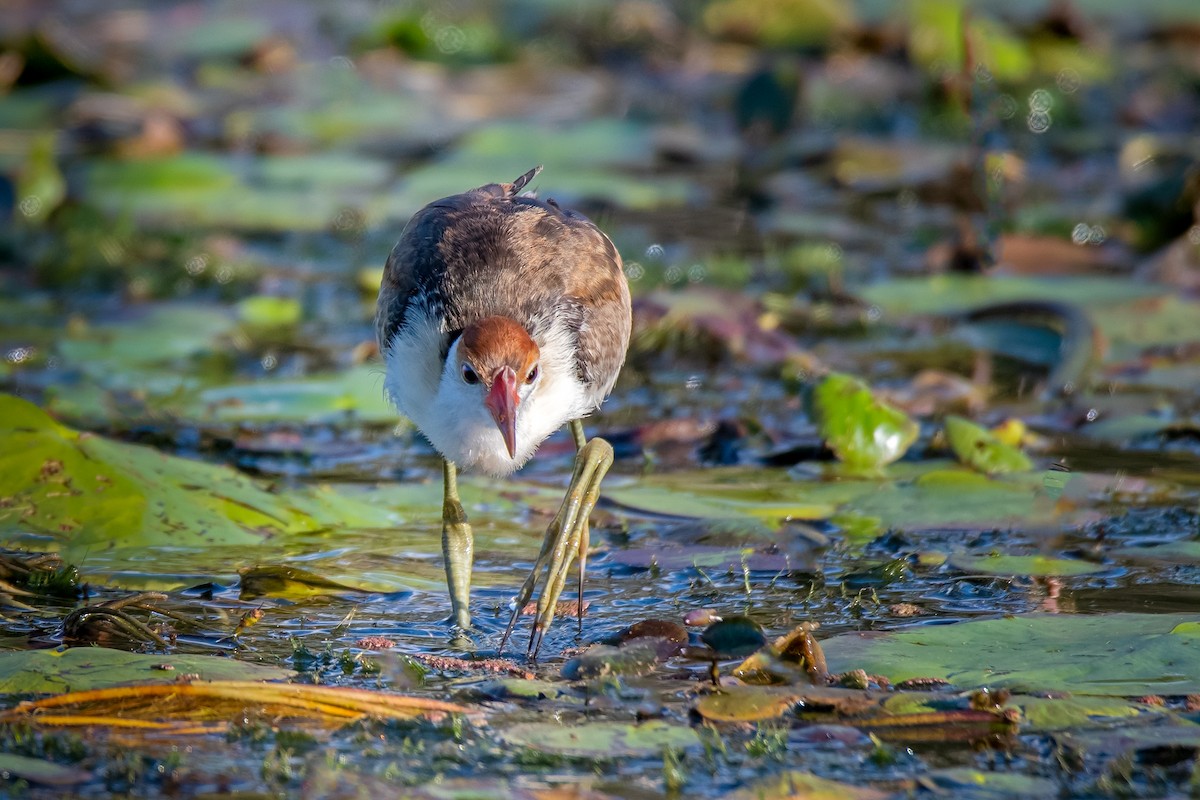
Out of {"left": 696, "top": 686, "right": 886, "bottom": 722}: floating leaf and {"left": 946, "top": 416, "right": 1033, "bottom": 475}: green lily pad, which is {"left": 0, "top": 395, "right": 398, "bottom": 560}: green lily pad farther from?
{"left": 946, "top": 416, "right": 1033, "bottom": 475}: green lily pad

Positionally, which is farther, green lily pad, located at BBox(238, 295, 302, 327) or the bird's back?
green lily pad, located at BBox(238, 295, 302, 327)

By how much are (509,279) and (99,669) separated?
5.06 ft

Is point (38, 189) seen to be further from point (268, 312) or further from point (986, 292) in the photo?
point (986, 292)

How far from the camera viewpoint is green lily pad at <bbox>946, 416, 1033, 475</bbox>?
5.18 metres

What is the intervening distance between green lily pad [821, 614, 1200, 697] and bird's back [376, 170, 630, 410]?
48.9 inches

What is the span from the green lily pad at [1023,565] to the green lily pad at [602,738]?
Answer: 1419 mm

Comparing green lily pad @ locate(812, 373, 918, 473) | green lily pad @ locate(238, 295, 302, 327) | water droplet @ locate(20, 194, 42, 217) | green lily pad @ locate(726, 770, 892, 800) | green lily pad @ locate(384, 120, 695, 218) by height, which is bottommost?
green lily pad @ locate(726, 770, 892, 800)

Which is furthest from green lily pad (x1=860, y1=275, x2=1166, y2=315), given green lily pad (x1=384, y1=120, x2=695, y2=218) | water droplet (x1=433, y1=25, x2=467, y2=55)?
water droplet (x1=433, y1=25, x2=467, y2=55)

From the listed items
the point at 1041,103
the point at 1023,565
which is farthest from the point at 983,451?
the point at 1041,103

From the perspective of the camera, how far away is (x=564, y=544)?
4.12 metres

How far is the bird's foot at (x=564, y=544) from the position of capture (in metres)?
3.99

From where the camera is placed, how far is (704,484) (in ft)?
17.2

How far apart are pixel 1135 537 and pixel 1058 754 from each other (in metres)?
1.69

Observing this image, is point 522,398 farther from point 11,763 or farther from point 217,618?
point 11,763
